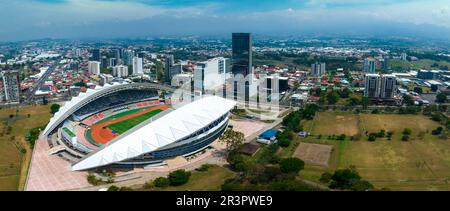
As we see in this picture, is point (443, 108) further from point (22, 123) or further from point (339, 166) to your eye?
point (22, 123)

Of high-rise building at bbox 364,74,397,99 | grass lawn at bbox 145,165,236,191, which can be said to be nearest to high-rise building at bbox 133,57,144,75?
high-rise building at bbox 364,74,397,99

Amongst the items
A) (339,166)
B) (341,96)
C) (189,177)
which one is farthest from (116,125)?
(341,96)

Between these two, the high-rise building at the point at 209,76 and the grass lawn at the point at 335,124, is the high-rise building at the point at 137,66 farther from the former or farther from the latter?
the grass lawn at the point at 335,124

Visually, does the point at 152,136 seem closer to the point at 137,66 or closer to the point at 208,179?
the point at 208,179

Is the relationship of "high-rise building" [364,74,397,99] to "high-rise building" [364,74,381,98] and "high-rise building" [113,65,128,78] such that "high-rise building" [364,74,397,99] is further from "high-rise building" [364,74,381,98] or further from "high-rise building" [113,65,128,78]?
"high-rise building" [113,65,128,78]

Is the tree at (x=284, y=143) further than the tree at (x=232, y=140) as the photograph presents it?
Yes

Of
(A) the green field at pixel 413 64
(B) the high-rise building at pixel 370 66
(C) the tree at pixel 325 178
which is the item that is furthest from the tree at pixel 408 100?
(A) the green field at pixel 413 64

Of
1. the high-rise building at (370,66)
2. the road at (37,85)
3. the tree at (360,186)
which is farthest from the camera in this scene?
the high-rise building at (370,66)
